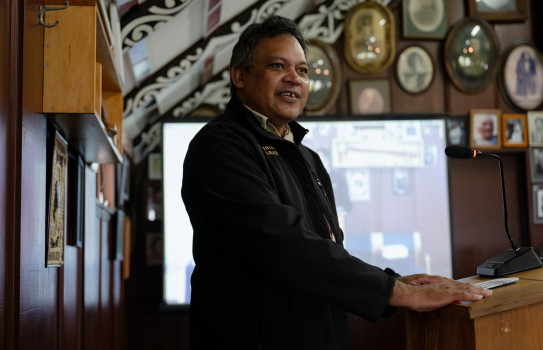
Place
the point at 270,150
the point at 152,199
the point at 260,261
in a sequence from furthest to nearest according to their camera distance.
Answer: the point at 152,199, the point at 270,150, the point at 260,261

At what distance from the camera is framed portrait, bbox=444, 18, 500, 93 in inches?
224

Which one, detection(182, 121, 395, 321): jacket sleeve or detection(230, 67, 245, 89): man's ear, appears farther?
detection(230, 67, 245, 89): man's ear

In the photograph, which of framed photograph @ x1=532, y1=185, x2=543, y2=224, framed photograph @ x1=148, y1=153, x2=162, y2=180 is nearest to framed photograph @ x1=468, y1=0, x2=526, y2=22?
A: framed photograph @ x1=532, y1=185, x2=543, y2=224

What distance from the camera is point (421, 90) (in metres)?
5.69

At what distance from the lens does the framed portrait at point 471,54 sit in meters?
5.69

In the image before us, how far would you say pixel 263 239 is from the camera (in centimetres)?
144

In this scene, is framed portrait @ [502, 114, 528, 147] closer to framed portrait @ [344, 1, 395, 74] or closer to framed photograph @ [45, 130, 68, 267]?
framed portrait @ [344, 1, 395, 74]

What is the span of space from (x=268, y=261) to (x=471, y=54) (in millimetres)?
4760

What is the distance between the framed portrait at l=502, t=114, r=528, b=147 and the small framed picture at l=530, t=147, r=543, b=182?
0.35 feet

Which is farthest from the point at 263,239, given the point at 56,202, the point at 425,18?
the point at 425,18

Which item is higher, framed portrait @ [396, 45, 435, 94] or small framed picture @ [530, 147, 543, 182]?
framed portrait @ [396, 45, 435, 94]

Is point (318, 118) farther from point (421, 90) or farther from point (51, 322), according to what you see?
point (51, 322)

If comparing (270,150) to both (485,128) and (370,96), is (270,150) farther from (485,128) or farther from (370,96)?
(485,128)

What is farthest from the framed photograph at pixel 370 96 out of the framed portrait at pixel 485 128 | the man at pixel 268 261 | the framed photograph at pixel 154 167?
the man at pixel 268 261
